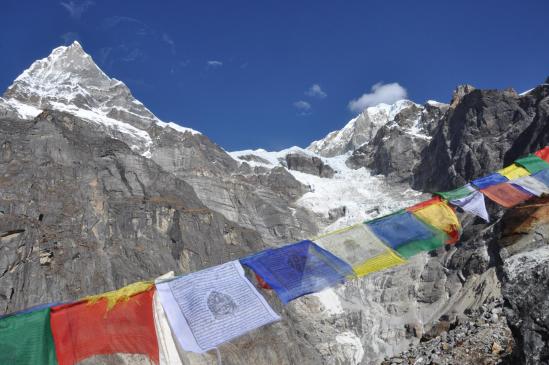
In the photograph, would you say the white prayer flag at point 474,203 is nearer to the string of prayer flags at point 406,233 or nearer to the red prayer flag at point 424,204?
the red prayer flag at point 424,204

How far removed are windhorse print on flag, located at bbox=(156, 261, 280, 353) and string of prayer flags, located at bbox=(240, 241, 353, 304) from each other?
0.69 metres

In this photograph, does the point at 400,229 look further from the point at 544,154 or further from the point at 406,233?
the point at 544,154

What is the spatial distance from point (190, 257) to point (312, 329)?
26.2m

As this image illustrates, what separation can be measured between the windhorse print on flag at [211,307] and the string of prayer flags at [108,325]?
656 mm

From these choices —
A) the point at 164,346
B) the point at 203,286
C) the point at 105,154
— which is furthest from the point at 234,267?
the point at 105,154

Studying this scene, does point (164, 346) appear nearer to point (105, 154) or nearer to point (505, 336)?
point (505, 336)

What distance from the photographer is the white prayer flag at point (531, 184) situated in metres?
16.6

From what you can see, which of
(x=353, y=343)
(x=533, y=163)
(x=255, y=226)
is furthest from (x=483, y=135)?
(x=533, y=163)

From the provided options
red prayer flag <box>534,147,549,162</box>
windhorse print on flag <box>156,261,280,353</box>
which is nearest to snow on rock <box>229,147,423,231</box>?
red prayer flag <box>534,147,549,162</box>

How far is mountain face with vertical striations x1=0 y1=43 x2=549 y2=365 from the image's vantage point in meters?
29.8

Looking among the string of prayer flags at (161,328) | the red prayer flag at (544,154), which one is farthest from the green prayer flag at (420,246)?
the red prayer flag at (544,154)

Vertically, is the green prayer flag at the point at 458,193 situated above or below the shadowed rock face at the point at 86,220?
below

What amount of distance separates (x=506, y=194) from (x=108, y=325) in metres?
11.5

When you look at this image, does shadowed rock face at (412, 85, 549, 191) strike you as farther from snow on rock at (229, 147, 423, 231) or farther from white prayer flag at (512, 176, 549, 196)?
white prayer flag at (512, 176, 549, 196)
